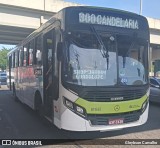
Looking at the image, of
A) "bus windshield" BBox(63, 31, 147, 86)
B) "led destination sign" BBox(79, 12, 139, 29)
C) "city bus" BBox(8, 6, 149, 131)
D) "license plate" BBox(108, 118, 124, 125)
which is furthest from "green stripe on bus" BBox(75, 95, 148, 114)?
"led destination sign" BBox(79, 12, 139, 29)

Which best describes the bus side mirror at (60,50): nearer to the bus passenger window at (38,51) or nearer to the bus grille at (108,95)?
the bus grille at (108,95)

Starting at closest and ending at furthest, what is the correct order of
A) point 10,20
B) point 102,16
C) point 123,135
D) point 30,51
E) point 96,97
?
1. point 96,97
2. point 102,16
3. point 123,135
4. point 30,51
5. point 10,20

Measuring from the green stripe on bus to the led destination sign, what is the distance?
1918 millimetres

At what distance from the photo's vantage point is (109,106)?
23.3ft

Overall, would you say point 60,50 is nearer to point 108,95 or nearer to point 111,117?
point 108,95

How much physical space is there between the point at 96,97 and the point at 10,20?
18.2m

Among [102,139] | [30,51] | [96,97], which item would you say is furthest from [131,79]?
[30,51]

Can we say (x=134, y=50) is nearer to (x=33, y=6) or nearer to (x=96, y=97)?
(x=96, y=97)

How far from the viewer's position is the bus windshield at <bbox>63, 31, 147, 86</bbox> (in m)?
6.98

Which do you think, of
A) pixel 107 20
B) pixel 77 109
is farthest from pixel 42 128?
pixel 107 20

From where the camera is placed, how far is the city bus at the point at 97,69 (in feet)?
22.8

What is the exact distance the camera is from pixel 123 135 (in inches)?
316

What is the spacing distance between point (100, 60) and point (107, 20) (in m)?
1.08

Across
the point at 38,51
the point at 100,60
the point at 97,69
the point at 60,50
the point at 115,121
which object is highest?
the point at 38,51
